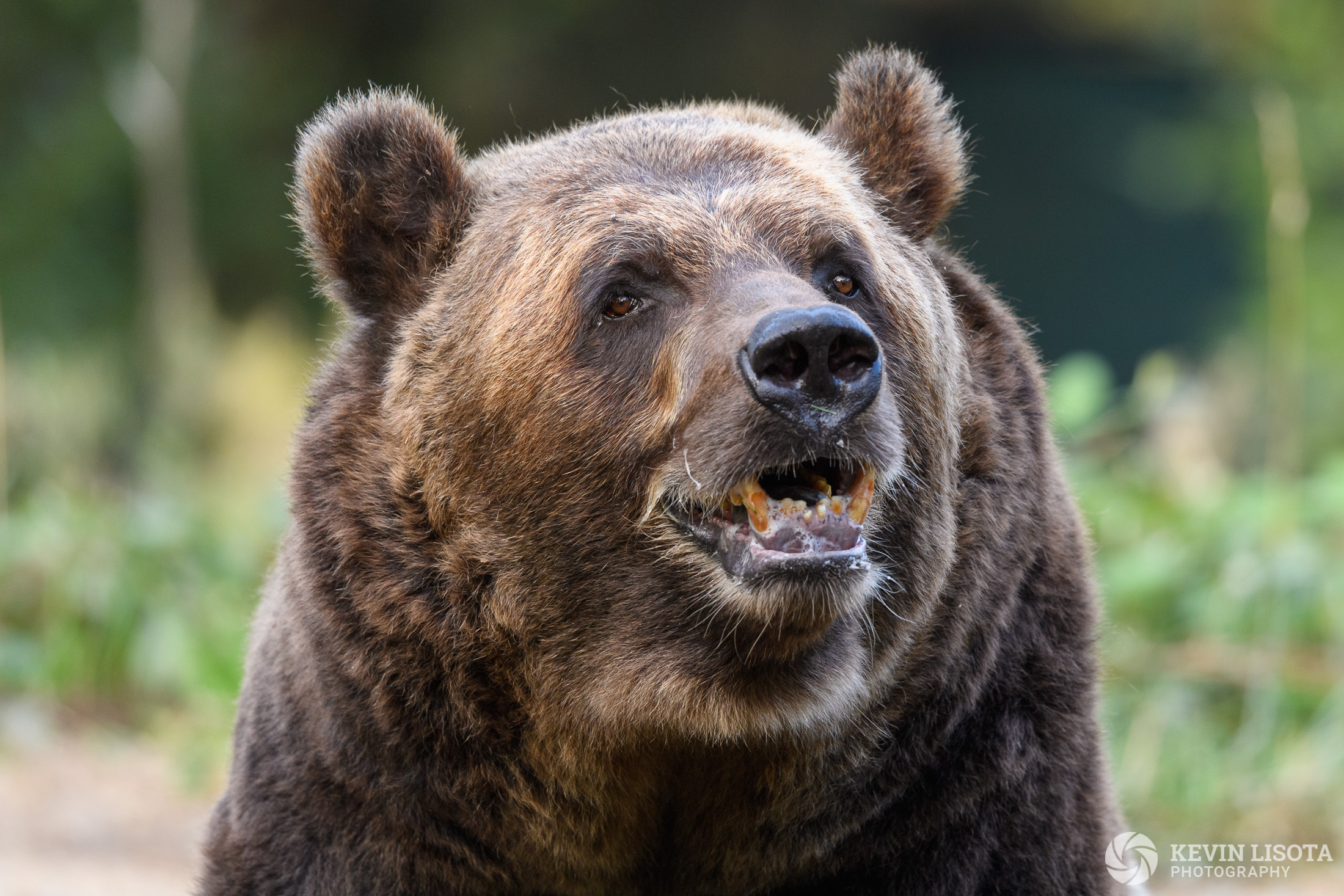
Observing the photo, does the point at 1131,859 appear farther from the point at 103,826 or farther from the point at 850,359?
the point at 103,826

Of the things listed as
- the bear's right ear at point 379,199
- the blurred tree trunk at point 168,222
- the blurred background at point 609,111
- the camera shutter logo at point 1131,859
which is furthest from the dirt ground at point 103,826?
the blurred tree trunk at point 168,222

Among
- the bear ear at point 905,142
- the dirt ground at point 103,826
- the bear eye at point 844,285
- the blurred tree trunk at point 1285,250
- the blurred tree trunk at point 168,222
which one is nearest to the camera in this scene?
the bear eye at point 844,285

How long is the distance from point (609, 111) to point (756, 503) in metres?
2.70

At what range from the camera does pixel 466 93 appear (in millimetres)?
16625

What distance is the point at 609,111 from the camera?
531 cm

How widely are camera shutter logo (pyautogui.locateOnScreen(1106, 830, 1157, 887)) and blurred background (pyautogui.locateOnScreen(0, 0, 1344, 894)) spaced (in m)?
0.57

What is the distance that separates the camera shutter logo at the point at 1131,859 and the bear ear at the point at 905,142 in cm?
161

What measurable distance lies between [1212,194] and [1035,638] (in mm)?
14185

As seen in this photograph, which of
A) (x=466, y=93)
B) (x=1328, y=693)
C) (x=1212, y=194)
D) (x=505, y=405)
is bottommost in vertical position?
(x=1328, y=693)

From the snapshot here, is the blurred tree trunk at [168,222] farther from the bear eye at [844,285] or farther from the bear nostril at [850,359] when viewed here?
the bear nostril at [850,359]

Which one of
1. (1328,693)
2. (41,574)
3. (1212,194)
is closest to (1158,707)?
(1328,693)

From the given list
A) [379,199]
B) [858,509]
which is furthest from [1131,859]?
[379,199]

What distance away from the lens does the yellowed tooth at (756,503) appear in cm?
296

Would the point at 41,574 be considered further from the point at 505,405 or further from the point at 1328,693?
the point at 1328,693
